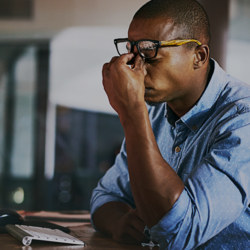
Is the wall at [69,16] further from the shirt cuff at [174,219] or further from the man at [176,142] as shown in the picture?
the shirt cuff at [174,219]

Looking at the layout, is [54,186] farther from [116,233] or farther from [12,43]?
[116,233]

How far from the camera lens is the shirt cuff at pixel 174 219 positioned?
80 centimetres

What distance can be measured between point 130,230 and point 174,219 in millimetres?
239

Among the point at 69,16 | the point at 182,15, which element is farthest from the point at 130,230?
the point at 69,16

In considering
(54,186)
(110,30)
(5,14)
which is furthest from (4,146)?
(110,30)

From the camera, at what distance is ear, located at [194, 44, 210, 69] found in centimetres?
114

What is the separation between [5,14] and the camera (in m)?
4.38

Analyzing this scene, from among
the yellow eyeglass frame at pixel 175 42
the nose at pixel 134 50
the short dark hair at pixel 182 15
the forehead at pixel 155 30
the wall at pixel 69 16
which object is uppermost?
the wall at pixel 69 16

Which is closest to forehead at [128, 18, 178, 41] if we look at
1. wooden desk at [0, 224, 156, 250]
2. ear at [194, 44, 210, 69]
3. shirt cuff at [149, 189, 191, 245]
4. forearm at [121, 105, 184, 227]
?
ear at [194, 44, 210, 69]

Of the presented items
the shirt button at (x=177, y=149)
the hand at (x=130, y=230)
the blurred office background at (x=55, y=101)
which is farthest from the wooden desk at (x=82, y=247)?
the blurred office background at (x=55, y=101)

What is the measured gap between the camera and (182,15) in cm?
111

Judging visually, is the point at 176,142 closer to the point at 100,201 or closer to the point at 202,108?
the point at 202,108

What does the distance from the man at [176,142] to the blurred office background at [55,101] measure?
318 centimetres

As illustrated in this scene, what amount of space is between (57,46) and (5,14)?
0.75 metres
